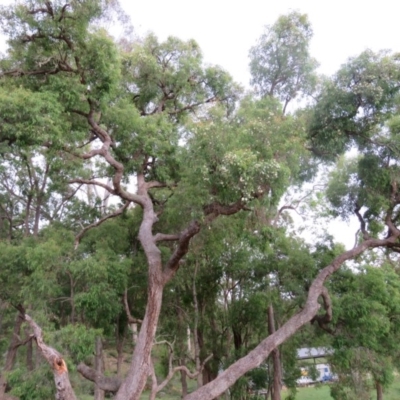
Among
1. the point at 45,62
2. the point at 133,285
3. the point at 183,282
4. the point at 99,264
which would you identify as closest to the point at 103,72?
the point at 45,62

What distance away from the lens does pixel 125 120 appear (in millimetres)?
8914

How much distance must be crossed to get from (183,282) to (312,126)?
18.3 ft

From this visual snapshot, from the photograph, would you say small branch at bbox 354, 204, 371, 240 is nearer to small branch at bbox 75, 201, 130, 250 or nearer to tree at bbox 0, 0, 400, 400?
tree at bbox 0, 0, 400, 400

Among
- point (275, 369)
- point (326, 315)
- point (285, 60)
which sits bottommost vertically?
point (275, 369)

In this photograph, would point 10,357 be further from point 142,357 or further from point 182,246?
point 182,246

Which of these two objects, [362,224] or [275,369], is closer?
[362,224]

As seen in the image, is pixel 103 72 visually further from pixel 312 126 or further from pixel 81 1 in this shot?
pixel 312 126

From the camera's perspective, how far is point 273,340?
25.9 feet

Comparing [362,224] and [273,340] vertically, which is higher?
[362,224]

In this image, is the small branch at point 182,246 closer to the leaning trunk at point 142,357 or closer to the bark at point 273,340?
the leaning trunk at point 142,357

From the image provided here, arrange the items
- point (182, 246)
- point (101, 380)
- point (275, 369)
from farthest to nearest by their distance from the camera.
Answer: point (275, 369) < point (101, 380) < point (182, 246)

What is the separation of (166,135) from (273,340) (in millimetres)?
5042

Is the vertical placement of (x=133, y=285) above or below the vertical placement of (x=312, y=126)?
below

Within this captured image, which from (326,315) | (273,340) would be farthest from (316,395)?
(273,340)
